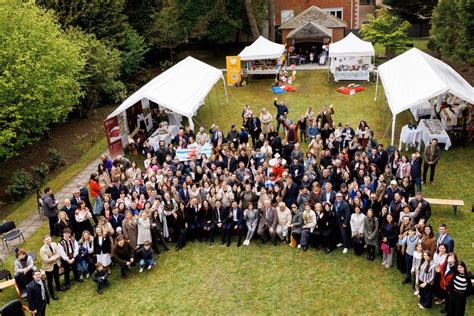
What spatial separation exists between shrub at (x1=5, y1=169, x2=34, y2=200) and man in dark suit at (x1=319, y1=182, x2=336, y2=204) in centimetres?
1052

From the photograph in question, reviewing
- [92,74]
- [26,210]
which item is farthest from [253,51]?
[26,210]

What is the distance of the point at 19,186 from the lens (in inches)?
626

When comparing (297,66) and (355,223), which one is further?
(297,66)

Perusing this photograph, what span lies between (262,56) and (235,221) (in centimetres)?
1557

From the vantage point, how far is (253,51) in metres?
26.0

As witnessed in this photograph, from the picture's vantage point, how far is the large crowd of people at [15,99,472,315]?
31.7 ft

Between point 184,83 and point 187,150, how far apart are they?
5.15 m

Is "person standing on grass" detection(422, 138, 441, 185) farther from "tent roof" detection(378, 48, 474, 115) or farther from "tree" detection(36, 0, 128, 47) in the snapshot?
"tree" detection(36, 0, 128, 47)

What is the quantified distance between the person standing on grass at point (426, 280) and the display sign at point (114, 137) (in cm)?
1193

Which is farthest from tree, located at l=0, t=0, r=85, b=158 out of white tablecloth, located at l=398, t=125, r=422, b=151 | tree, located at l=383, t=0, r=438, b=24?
tree, located at l=383, t=0, r=438, b=24

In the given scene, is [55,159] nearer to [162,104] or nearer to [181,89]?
[162,104]

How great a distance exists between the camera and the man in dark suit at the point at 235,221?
38.7 ft

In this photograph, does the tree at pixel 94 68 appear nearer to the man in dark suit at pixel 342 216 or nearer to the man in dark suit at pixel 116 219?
the man in dark suit at pixel 116 219

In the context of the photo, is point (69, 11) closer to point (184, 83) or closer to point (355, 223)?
point (184, 83)
